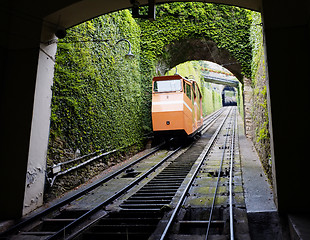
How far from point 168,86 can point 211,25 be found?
423 cm

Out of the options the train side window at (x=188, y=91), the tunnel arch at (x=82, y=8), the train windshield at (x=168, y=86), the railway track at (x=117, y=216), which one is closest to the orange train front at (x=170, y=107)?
the train windshield at (x=168, y=86)

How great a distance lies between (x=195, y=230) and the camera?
12.2 feet

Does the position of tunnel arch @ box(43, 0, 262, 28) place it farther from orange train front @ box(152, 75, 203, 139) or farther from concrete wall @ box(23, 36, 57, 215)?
orange train front @ box(152, 75, 203, 139)

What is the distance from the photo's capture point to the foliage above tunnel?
40.3 feet

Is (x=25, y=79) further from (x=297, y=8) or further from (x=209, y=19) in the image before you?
(x=209, y=19)

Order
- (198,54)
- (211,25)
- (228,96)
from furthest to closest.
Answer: (228,96), (198,54), (211,25)

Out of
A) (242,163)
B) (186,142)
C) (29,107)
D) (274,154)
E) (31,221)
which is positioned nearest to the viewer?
(274,154)

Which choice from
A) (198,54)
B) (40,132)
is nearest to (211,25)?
(198,54)

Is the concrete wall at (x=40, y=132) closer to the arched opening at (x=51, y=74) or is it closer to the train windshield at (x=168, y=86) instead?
the arched opening at (x=51, y=74)

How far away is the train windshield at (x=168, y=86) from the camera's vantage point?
11.0m

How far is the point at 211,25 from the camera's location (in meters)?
12.4

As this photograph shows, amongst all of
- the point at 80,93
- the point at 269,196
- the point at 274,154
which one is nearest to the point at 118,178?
the point at 80,93

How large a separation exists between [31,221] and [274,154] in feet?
13.3

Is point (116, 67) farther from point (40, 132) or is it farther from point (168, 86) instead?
point (40, 132)
